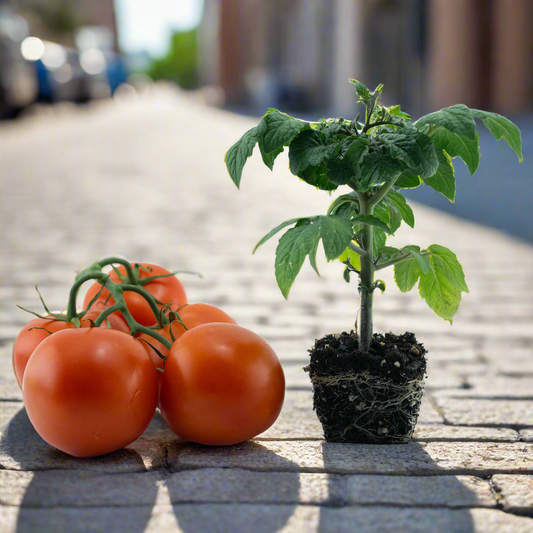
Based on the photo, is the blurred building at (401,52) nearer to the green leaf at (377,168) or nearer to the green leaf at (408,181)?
the green leaf at (408,181)

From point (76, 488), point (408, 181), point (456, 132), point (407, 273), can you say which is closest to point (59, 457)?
point (76, 488)

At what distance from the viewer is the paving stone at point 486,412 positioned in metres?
2.42

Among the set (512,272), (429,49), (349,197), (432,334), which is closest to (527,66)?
(429,49)

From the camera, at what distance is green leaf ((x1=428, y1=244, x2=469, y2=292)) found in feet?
6.50

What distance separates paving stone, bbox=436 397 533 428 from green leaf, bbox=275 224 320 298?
93cm

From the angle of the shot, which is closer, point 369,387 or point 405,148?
point 405,148

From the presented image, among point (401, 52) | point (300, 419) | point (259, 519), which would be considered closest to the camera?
point (259, 519)

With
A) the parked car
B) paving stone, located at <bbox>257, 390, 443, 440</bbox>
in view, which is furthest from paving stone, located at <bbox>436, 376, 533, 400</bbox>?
the parked car

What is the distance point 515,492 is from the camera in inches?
70.8

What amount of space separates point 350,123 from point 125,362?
0.78 meters

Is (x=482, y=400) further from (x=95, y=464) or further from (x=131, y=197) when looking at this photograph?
(x=131, y=197)

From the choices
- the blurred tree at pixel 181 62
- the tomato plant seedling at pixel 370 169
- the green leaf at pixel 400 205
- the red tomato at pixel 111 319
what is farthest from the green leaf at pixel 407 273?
the blurred tree at pixel 181 62

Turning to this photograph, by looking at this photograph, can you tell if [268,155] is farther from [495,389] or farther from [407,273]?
[495,389]

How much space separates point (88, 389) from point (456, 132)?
1021mm
